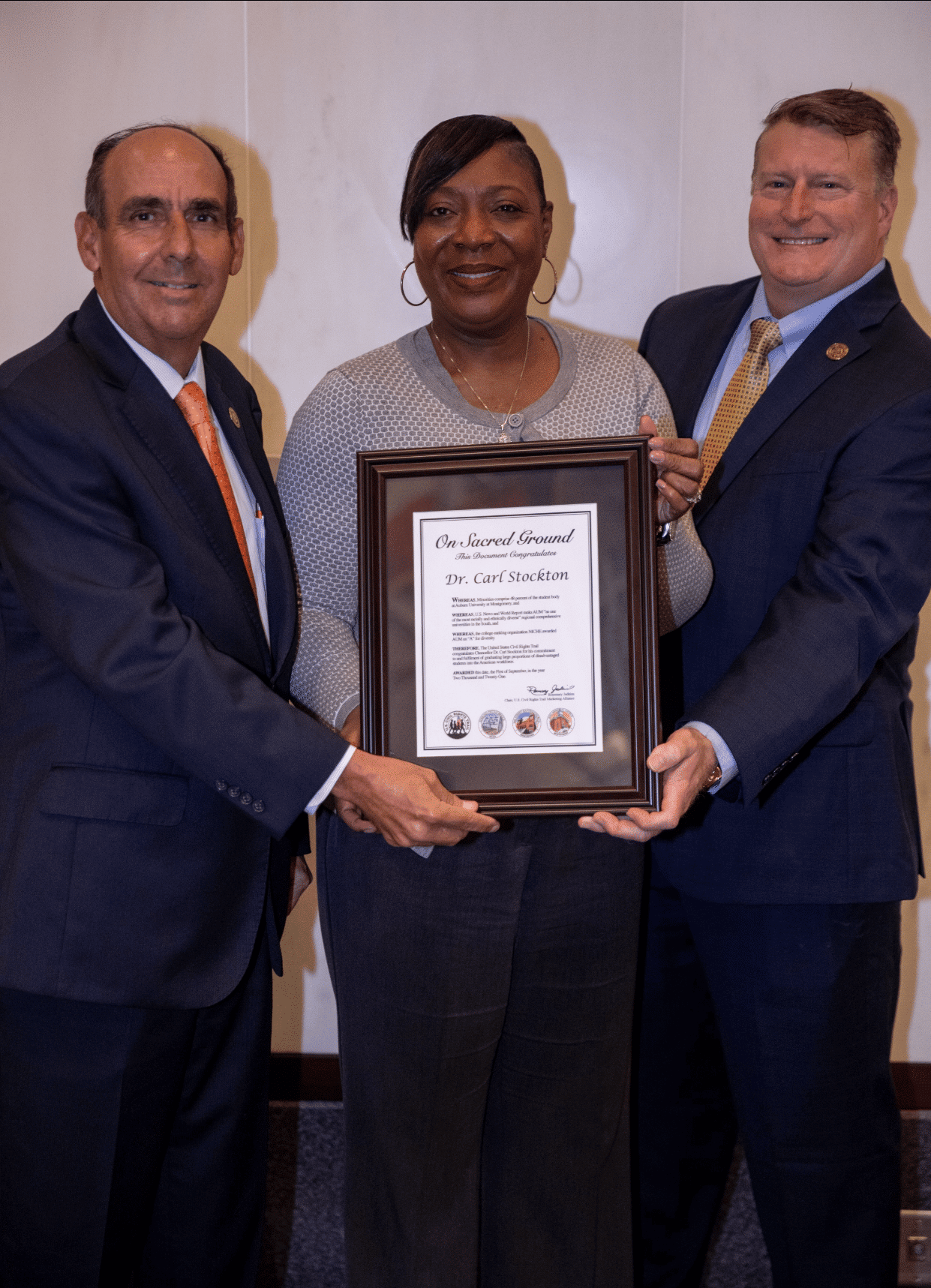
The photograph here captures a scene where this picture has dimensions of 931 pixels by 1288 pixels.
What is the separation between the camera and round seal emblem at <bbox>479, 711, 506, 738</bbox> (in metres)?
1.54

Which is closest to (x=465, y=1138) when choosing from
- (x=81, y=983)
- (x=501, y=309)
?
(x=81, y=983)

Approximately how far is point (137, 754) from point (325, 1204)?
141cm

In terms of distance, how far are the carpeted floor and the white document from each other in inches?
55.1

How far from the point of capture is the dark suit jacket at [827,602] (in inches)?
A: 68.1

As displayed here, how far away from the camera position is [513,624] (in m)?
1.54

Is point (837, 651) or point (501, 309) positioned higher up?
point (501, 309)

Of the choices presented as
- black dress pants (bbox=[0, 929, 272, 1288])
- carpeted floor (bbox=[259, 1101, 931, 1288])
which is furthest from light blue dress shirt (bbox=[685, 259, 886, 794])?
carpeted floor (bbox=[259, 1101, 931, 1288])

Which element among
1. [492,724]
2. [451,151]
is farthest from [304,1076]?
[451,151]

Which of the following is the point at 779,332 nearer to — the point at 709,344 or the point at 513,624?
the point at 709,344

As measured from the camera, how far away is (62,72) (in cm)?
249

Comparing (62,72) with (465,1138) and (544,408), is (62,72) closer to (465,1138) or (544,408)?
(544,408)

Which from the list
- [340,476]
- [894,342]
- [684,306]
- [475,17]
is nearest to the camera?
[340,476]

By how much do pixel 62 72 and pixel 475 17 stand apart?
2.88 ft

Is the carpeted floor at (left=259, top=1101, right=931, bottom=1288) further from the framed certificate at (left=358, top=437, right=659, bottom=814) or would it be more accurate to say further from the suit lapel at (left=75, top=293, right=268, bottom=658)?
the suit lapel at (left=75, top=293, right=268, bottom=658)
